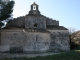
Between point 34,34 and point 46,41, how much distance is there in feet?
9.45

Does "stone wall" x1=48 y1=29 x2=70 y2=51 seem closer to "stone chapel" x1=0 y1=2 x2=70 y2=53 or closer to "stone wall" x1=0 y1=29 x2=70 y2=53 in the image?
"stone chapel" x1=0 y1=2 x2=70 y2=53

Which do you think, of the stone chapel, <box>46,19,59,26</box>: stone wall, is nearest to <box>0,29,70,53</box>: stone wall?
the stone chapel

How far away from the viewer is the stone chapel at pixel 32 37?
90.2 ft

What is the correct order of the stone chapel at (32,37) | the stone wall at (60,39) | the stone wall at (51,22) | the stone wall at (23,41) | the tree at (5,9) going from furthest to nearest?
the stone wall at (51,22)
the stone wall at (60,39)
the stone chapel at (32,37)
the stone wall at (23,41)
the tree at (5,9)

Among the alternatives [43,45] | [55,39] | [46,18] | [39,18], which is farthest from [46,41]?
[46,18]

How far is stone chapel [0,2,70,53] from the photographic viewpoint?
27484mm

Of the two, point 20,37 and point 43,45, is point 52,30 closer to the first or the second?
point 43,45

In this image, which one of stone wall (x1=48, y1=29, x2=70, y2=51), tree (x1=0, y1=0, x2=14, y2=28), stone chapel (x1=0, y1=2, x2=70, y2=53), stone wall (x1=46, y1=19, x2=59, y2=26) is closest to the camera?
tree (x1=0, y1=0, x2=14, y2=28)

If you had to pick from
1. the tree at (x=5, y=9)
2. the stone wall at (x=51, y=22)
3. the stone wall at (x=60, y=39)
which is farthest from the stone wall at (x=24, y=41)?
the stone wall at (x=51, y=22)

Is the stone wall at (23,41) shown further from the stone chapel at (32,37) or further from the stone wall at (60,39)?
the stone wall at (60,39)

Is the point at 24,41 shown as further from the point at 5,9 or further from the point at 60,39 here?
the point at 60,39

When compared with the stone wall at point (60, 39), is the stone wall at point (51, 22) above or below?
above

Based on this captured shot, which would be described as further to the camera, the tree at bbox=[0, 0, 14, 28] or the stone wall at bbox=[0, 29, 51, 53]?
the stone wall at bbox=[0, 29, 51, 53]

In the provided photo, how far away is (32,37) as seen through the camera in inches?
1085
